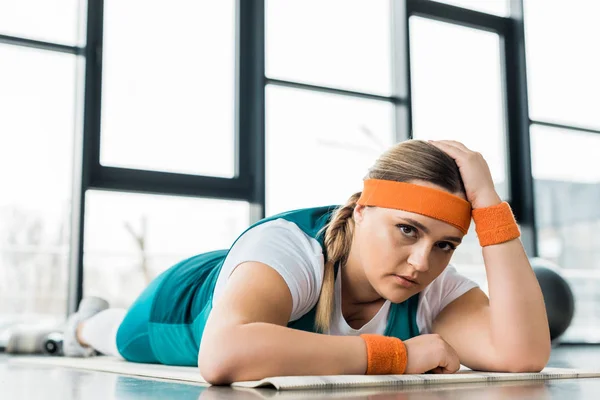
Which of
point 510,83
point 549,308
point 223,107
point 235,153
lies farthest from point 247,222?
point 510,83

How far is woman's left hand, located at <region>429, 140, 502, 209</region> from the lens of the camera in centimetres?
155

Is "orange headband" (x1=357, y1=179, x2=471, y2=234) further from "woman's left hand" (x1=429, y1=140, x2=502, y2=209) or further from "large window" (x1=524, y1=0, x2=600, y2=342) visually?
"large window" (x1=524, y1=0, x2=600, y2=342)

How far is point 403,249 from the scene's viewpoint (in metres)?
1.43

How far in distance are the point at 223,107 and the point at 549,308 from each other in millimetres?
1937

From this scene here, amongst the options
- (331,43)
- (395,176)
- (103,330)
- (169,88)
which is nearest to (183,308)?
(103,330)

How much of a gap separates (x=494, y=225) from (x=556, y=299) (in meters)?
2.19

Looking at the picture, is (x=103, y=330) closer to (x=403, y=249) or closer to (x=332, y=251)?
(x=332, y=251)

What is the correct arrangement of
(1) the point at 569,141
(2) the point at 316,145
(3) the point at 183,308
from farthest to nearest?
(1) the point at 569,141
(2) the point at 316,145
(3) the point at 183,308

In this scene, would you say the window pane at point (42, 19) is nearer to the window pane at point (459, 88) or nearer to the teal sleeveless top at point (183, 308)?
the teal sleeveless top at point (183, 308)

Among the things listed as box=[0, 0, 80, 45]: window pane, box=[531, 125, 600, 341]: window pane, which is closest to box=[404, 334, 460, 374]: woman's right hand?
box=[0, 0, 80, 45]: window pane

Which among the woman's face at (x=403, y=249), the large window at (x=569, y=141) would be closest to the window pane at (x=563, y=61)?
the large window at (x=569, y=141)

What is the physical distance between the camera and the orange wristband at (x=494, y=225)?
156cm

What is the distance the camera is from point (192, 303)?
2.11 meters

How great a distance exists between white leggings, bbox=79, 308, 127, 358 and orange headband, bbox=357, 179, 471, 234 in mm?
1349
